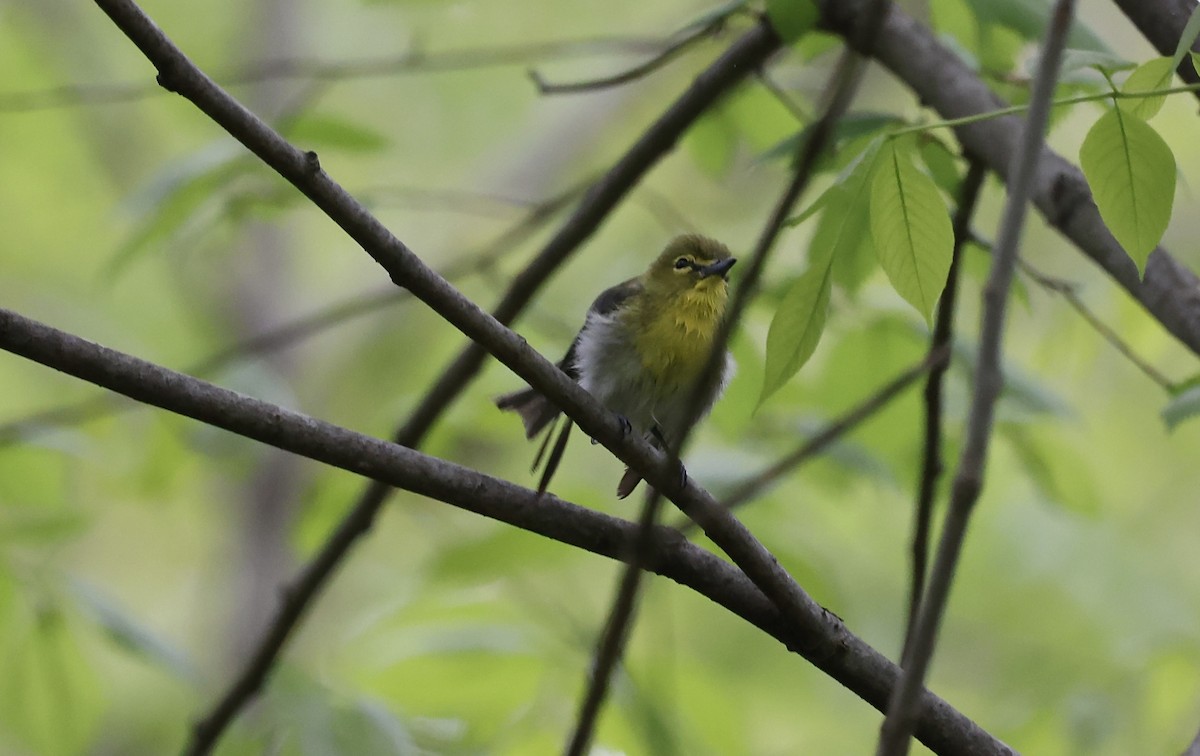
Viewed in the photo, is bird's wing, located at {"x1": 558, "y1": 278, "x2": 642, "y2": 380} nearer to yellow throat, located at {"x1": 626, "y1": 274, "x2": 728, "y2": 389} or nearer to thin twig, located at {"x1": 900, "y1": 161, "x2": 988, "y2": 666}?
yellow throat, located at {"x1": 626, "y1": 274, "x2": 728, "y2": 389}

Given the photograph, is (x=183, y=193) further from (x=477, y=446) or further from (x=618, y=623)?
(x=477, y=446)

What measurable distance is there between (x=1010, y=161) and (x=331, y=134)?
2.02 meters

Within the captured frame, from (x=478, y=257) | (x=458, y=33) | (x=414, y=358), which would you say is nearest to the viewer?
(x=478, y=257)

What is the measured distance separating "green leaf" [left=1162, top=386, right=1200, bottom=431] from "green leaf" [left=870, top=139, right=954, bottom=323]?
3.57 ft

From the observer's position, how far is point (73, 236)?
987cm

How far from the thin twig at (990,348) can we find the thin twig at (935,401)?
4.35ft

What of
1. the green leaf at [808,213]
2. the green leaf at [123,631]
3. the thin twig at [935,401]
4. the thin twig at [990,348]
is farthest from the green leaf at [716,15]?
the green leaf at [123,631]

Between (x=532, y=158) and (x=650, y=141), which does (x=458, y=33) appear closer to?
(x=532, y=158)

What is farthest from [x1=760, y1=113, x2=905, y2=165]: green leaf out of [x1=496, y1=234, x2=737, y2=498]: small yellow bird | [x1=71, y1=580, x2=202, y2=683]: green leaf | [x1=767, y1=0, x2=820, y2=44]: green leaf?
[x1=71, y1=580, x2=202, y2=683]: green leaf

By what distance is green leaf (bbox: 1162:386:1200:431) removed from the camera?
2.71m

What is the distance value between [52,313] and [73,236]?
2.51 m

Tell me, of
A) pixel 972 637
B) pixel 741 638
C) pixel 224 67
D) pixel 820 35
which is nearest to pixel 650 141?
pixel 820 35

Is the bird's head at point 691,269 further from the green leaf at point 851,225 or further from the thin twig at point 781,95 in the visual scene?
the green leaf at point 851,225

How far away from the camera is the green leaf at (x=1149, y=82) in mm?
2023
